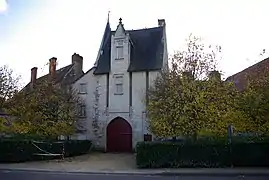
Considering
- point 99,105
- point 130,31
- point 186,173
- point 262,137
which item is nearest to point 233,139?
point 262,137

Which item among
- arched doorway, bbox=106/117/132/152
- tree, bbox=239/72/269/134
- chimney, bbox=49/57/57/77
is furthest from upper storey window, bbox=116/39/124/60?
tree, bbox=239/72/269/134

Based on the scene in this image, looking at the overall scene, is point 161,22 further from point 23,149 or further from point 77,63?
point 23,149

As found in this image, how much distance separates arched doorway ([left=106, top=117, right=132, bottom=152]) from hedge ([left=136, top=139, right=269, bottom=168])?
11.7 metres

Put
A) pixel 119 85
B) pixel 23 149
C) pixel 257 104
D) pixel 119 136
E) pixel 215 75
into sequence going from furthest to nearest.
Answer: pixel 119 85 < pixel 119 136 < pixel 23 149 < pixel 215 75 < pixel 257 104

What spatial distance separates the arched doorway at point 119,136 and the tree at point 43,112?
4.74 meters

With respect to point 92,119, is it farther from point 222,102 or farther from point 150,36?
point 222,102

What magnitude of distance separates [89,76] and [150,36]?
23.6 feet

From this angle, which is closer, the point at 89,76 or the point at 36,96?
the point at 36,96

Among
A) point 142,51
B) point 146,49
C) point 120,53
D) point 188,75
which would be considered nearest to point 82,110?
point 120,53

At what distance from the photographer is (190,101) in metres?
20.9

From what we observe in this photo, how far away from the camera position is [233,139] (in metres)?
20.8

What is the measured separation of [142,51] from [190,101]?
1362 centimetres

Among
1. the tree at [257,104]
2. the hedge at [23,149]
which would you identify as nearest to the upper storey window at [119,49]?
the hedge at [23,149]

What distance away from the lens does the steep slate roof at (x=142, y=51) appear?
105 feet
